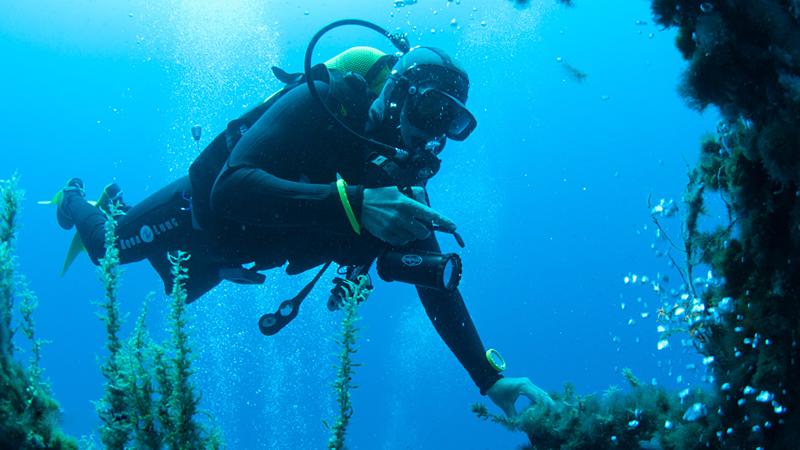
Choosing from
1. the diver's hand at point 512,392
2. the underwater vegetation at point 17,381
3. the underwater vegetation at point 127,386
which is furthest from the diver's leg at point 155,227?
the diver's hand at point 512,392

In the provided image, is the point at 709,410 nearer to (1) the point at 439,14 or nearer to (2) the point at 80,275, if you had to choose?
(1) the point at 439,14

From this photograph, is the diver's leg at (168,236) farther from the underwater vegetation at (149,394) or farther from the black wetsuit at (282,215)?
the underwater vegetation at (149,394)

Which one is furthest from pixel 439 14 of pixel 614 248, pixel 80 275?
pixel 80 275

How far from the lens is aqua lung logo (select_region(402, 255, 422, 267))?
3.17m

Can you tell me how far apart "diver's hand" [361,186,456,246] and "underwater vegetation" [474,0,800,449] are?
1.25m

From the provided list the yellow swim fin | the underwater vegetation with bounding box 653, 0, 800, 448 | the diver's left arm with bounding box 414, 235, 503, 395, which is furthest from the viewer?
the yellow swim fin

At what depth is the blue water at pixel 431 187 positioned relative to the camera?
39719 millimetres

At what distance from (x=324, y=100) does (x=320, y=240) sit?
1067 mm

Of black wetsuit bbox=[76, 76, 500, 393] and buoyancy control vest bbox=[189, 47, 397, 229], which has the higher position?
buoyancy control vest bbox=[189, 47, 397, 229]

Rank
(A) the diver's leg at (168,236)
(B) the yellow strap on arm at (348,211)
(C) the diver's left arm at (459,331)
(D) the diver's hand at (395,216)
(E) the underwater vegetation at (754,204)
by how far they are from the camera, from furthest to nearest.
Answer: (A) the diver's leg at (168,236) < (C) the diver's left arm at (459,331) < (B) the yellow strap on arm at (348,211) < (D) the diver's hand at (395,216) < (E) the underwater vegetation at (754,204)

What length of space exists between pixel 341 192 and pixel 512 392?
1802mm

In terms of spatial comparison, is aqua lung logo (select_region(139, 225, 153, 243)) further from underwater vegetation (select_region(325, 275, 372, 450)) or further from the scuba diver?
underwater vegetation (select_region(325, 275, 372, 450))

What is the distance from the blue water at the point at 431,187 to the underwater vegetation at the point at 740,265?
30390mm

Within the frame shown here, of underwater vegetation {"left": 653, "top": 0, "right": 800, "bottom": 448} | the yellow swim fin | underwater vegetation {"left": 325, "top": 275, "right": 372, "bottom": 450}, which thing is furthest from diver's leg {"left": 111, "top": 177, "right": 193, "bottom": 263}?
underwater vegetation {"left": 653, "top": 0, "right": 800, "bottom": 448}
